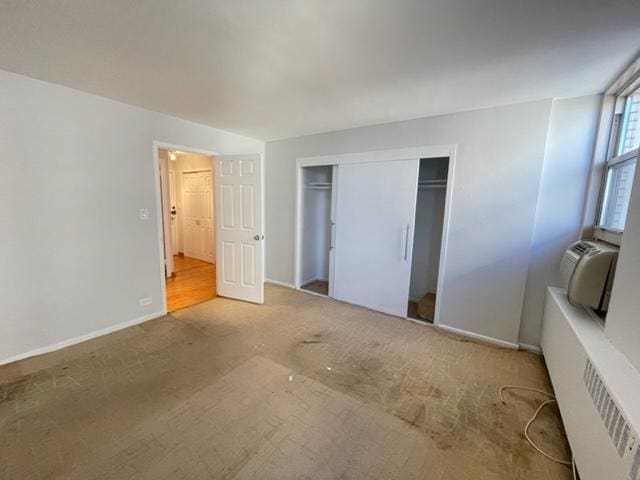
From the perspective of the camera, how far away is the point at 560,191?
7.86ft

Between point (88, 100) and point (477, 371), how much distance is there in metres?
4.34

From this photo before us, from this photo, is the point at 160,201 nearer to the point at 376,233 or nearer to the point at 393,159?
the point at 376,233

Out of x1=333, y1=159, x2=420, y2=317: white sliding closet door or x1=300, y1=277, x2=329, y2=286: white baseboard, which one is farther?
x1=300, y1=277, x2=329, y2=286: white baseboard

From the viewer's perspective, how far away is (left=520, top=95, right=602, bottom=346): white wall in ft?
7.50

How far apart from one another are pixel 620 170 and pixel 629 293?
1.45 m

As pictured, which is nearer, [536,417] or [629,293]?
[629,293]

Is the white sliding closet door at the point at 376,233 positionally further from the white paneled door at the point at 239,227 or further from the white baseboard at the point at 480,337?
the white paneled door at the point at 239,227

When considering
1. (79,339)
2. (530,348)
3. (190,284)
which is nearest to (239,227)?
(190,284)

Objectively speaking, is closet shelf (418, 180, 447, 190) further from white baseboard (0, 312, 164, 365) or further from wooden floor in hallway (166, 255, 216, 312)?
white baseboard (0, 312, 164, 365)

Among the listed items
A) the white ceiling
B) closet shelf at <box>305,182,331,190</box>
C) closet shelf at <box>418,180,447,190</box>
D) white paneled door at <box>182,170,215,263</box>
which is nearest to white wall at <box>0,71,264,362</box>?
the white ceiling

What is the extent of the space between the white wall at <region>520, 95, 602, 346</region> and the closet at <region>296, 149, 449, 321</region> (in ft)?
3.41

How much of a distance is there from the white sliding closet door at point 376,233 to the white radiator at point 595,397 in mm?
1585

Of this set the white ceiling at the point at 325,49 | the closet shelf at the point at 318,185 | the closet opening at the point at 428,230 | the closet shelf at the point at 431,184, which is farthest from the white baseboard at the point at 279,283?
the white ceiling at the point at 325,49

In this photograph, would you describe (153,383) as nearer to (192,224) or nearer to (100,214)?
(100,214)
